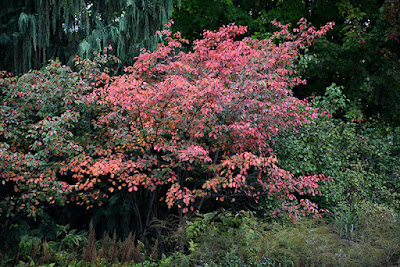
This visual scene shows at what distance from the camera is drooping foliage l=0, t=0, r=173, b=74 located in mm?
8430

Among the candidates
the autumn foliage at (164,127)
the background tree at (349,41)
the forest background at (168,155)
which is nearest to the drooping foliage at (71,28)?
the forest background at (168,155)

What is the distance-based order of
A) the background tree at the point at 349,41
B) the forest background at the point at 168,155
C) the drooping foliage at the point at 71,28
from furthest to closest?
the background tree at the point at 349,41 → the drooping foliage at the point at 71,28 → the forest background at the point at 168,155

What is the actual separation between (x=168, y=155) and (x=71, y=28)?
4443mm

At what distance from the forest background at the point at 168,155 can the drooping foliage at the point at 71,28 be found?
3 cm

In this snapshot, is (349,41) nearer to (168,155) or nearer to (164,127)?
(164,127)

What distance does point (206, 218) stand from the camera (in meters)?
6.59

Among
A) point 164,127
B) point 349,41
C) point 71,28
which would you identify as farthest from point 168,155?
point 349,41

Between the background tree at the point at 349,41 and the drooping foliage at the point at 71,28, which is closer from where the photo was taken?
the drooping foliage at the point at 71,28

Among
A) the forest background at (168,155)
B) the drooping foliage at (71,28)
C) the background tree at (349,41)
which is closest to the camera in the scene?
the forest background at (168,155)

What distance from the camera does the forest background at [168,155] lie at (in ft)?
19.4

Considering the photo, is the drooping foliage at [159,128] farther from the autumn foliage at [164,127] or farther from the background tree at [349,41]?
the background tree at [349,41]

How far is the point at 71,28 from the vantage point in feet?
29.5

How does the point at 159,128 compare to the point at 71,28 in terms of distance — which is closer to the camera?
the point at 159,128

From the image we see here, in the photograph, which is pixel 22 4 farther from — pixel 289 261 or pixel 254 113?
pixel 289 261
